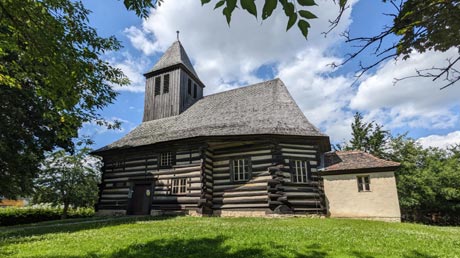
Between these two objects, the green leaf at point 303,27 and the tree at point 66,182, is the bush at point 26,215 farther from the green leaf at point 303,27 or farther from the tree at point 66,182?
the green leaf at point 303,27

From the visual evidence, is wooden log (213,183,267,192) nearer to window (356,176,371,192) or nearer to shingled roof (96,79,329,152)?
shingled roof (96,79,329,152)

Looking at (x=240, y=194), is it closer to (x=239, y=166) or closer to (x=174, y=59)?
(x=239, y=166)

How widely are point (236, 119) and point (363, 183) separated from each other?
8.97 m

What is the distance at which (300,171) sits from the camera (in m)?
16.7

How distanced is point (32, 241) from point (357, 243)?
10.3 metres

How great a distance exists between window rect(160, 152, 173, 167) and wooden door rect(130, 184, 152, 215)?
187 cm

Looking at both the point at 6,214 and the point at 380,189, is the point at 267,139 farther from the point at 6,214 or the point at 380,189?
the point at 6,214

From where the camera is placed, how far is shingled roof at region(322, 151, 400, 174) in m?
16.0

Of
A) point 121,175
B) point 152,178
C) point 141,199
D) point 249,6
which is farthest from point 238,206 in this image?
point 249,6

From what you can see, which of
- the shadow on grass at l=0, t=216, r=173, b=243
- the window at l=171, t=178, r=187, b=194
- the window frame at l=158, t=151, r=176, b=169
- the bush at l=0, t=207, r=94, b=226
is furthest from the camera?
the bush at l=0, t=207, r=94, b=226

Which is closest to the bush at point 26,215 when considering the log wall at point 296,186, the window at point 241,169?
the window at point 241,169

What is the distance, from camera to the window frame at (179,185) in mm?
17356

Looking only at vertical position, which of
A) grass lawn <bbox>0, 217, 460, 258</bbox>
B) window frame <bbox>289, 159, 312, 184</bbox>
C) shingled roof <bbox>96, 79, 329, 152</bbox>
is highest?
shingled roof <bbox>96, 79, 329, 152</bbox>

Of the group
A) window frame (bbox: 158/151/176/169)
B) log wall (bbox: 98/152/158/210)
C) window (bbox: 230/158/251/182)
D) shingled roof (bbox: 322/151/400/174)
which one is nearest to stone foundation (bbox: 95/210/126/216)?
log wall (bbox: 98/152/158/210)
